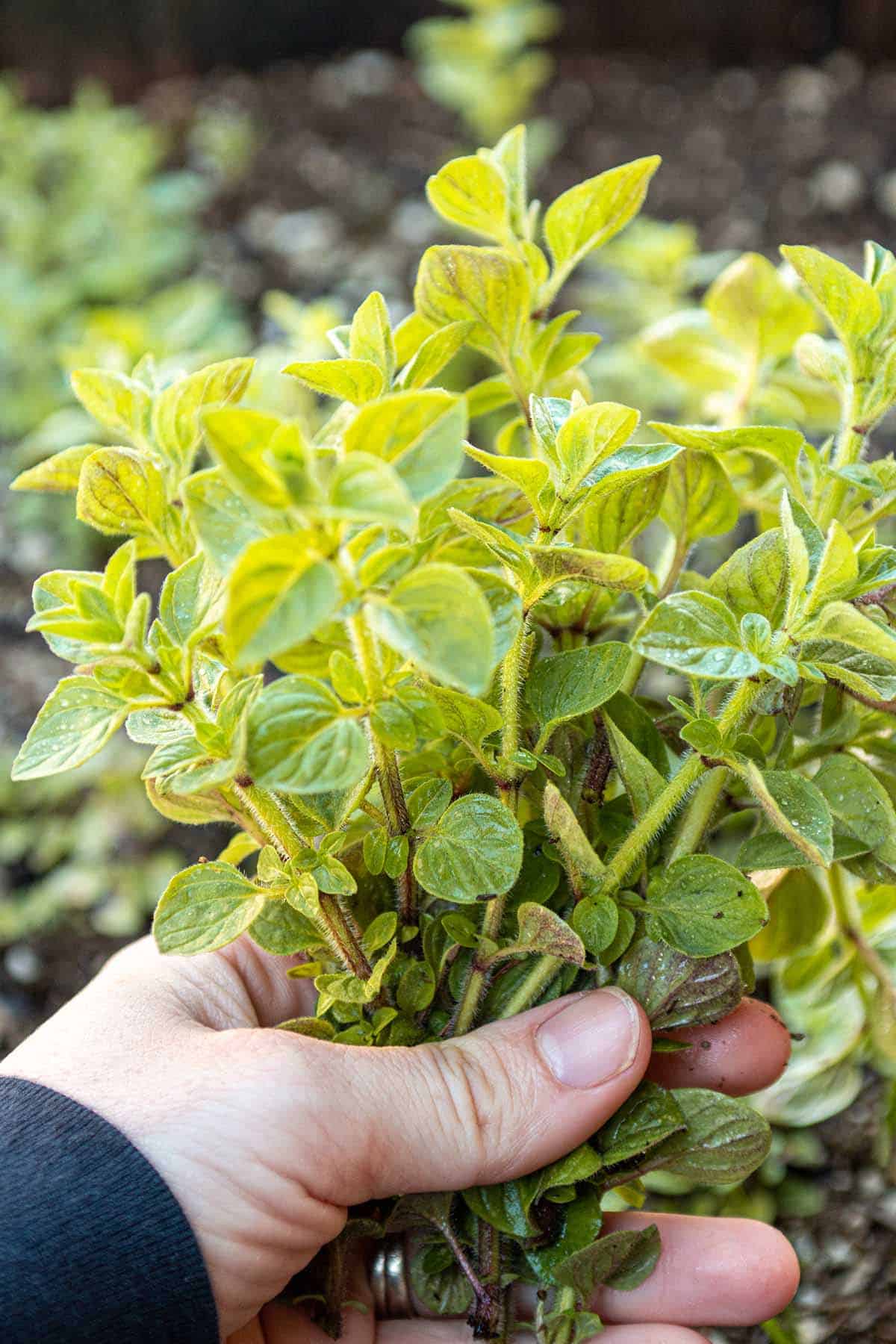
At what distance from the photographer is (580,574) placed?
0.54 metres

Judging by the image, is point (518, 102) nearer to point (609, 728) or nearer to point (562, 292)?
point (562, 292)

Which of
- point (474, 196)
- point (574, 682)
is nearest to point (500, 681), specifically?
point (574, 682)

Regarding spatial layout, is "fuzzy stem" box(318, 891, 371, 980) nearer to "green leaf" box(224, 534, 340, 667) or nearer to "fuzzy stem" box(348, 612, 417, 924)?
"fuzzy stem" box(348, 612, 417, 924)

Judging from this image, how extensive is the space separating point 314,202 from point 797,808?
219cm

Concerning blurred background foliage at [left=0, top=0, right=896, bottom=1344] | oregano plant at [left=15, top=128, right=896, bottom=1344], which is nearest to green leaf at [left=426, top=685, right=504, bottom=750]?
oregano plant at [left=15, top=128, right=896, bottom=1344]

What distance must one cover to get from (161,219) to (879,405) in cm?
207

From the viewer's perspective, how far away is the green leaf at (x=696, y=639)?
499 mm

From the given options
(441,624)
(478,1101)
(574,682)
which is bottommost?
(478,1101)

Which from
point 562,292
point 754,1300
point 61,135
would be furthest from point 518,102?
point 754,1300

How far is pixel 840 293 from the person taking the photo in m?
0.60

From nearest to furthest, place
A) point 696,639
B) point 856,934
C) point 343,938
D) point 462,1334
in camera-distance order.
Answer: point 696,639 < point 343,938 < point 462,1334 < point 856,934

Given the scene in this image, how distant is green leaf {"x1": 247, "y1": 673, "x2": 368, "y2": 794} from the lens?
45 cm

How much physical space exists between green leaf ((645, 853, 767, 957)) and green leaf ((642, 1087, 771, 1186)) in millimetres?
115

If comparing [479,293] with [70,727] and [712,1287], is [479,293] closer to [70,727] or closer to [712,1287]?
[70,727]
